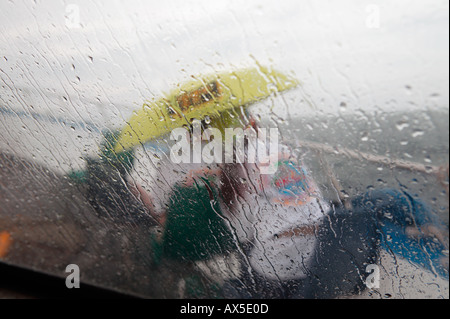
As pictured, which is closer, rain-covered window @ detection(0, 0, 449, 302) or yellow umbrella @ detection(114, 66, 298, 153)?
rain-covered window @ detection(0, 0, 449, 302)

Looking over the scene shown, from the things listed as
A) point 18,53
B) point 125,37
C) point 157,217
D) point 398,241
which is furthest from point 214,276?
point 18,53

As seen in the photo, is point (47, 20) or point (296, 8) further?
point (47, 20)

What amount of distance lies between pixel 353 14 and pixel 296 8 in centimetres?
15

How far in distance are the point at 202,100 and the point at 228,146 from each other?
19cm

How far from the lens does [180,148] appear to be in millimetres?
1288

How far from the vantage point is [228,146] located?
3.88 ft

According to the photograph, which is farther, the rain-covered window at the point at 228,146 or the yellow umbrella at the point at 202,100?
the yellow umbrella at the point at 202,100

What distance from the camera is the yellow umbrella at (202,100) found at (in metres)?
1.00

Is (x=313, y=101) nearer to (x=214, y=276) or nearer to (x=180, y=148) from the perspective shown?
(x=180, y=148)

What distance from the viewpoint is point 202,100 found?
1163mm

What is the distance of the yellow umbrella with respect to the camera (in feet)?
3.27

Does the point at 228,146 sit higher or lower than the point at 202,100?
lower

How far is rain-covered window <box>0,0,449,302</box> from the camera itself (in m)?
0.83

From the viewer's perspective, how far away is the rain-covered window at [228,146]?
2.71 ft
